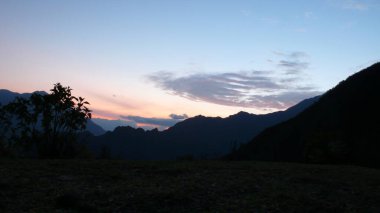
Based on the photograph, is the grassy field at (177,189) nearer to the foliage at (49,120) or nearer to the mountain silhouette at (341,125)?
the foliage at (49,120)

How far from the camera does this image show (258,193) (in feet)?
48.9

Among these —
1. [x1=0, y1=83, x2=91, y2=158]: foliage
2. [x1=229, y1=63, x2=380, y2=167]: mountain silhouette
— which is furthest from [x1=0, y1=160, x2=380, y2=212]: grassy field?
[x1=229, y1=63, x2=380, y2=167]: mountain silhouette

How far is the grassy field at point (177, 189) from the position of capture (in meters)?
12.8

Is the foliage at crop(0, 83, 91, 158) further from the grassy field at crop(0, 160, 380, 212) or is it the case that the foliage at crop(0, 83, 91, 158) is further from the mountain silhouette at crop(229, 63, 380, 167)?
the mountain silhouette at crop(229, 63, 380, 167)

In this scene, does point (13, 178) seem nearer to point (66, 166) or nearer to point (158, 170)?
point (66, 166)

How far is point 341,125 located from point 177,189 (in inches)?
3811

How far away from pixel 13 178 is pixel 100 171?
13.1ft

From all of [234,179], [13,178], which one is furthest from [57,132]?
[234,179]

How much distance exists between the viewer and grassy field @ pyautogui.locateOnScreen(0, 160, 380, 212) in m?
12.8

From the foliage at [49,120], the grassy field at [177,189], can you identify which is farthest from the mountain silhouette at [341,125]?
the grassy field at [177,189]

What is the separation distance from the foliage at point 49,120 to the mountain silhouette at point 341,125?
173 feet

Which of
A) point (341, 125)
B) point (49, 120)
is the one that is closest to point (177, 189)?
point (49, 120)

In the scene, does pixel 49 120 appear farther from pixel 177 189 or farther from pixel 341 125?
pixel 341 125

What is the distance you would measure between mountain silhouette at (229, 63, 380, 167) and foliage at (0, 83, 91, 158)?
5277cm
